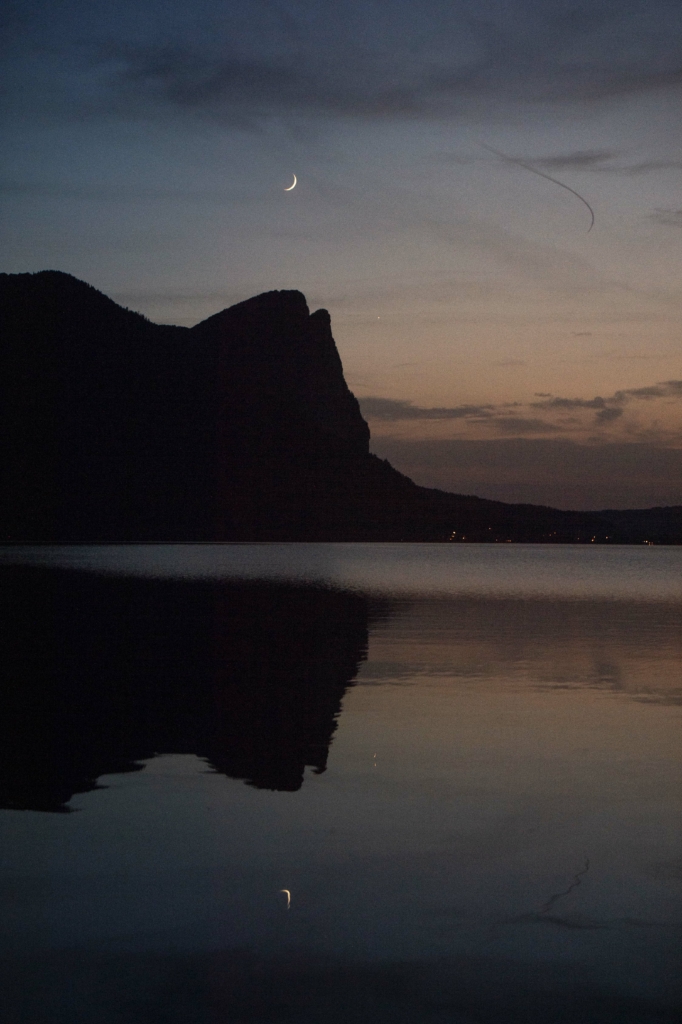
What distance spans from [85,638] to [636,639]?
1487cm

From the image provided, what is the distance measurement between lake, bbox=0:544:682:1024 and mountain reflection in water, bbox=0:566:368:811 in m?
0.08

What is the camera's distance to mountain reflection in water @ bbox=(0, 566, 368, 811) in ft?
40.1

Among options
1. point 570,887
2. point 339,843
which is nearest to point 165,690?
point 339,843

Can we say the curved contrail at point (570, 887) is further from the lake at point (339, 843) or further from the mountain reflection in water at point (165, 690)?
the mountain reflection in water at point (165, 690)

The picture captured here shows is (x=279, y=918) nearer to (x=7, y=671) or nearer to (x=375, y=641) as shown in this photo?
(x=7, y=671)

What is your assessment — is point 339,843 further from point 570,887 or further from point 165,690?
point 165,690

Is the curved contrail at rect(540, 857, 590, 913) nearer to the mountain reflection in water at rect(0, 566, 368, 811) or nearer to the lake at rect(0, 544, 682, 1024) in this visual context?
the lake at rect(0, 544, 682, 1024)

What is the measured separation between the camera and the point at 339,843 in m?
Answer: 8.98

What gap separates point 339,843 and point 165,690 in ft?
31.7

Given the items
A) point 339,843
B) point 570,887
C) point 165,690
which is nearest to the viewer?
point 570,887

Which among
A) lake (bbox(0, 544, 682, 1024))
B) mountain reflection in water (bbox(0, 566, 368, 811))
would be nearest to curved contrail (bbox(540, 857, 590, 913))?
lake (bbox(0, 544, 682, 1024))

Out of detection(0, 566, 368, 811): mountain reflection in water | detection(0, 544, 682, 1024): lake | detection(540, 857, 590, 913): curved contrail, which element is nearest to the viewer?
detection(0, 544, 682, 1024): lake

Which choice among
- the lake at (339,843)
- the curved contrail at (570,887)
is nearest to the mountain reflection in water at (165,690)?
the lake at (339,843)

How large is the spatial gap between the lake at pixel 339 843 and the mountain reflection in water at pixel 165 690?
0.08 meters
